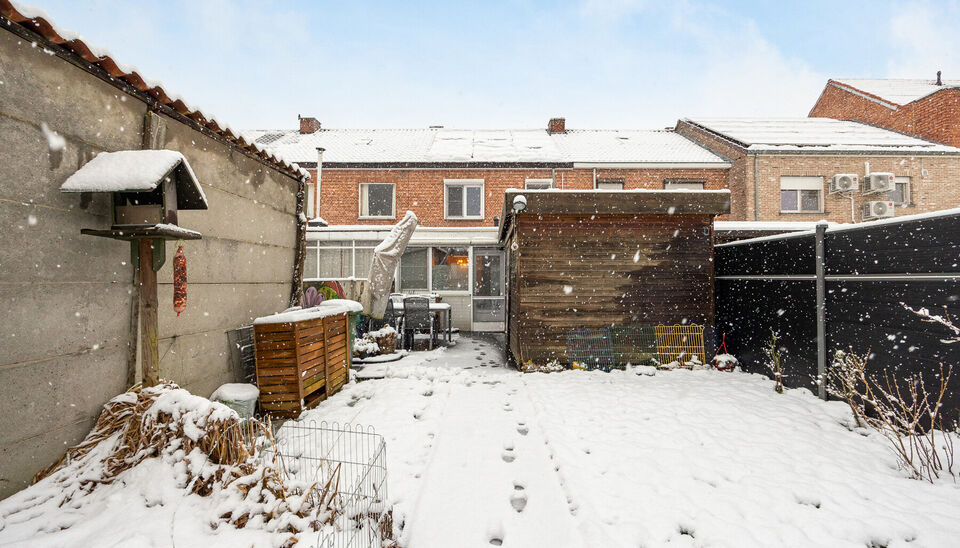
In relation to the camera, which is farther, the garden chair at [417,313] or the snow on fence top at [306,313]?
the garden chair at [417,313]

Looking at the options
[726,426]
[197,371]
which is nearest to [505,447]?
[726,426]

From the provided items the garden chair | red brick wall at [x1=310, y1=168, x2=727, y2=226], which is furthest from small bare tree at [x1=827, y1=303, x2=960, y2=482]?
red brick wall at [x1=310, y1=168, x2=727, y2=226]

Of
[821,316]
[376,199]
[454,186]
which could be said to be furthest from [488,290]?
[821,316]

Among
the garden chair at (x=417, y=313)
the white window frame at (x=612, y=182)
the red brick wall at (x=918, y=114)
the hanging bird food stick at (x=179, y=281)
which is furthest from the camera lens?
the white window frame at (x=612, y=182)

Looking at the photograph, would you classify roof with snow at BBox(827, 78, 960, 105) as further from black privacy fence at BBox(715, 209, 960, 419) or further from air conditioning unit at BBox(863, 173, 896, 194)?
black privacy fence at BBox(715, 209, 960, 419)

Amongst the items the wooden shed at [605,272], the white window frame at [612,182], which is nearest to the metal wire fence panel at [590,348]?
the wooden shed at [605,272]

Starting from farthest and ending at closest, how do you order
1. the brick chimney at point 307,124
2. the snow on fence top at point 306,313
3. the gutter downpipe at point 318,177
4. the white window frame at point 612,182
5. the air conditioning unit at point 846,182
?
the brick chimney at point 307,124
the white window frame at point 612,182
the gutter downpipe at point 318,177
the air conditioning unit at point 846,182
the snow on fence top at point 306,313

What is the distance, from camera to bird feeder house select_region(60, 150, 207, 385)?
8.99ft

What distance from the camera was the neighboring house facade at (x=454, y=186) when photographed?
40.2 ft

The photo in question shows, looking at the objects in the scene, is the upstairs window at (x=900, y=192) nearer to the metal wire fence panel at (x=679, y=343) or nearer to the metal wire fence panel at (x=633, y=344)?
the metal wire fence panel at (x=679, y=343)

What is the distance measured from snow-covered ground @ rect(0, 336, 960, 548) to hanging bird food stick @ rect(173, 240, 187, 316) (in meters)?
1.67

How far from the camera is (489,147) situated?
1501 cm

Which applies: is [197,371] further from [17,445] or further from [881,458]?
[881,458]

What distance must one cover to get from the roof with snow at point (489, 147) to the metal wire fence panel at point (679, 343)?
8.24 metres
